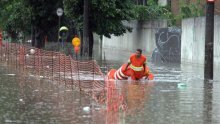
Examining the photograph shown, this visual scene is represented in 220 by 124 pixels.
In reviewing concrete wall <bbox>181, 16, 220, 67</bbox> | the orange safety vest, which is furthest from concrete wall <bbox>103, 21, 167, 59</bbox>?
the orange safety vest

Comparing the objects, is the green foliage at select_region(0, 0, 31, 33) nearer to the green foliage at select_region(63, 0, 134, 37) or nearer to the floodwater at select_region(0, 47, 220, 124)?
the green foliage at select_region(63, 0, 134, 37)

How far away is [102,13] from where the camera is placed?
3775 cm

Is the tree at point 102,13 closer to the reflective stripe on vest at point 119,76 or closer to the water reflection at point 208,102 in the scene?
the reflective stripe on vest at point 119,76

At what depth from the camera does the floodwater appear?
12.7 m

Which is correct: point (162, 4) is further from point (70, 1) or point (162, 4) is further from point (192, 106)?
point (192, 106)

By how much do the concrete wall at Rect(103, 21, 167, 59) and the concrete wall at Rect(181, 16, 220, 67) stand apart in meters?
7.78

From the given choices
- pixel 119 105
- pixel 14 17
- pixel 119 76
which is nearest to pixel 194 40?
pixel 119 76

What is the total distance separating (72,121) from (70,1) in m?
25.6

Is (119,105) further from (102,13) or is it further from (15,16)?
(15,16)

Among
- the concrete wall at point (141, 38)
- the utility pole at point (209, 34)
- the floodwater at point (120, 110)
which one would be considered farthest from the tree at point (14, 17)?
the utility pole at point (209, 34)

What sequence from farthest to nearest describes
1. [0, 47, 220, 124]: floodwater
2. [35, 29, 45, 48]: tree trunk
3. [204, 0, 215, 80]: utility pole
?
[35, 29, 45, 48]: tree trunk, [204, 0, 215, 80]: utility pole, [0, 47, 220, 124]: floodwater

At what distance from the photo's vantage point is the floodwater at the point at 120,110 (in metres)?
12.7

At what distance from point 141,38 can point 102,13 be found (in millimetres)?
13599

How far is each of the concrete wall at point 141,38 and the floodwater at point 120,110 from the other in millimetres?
25360
